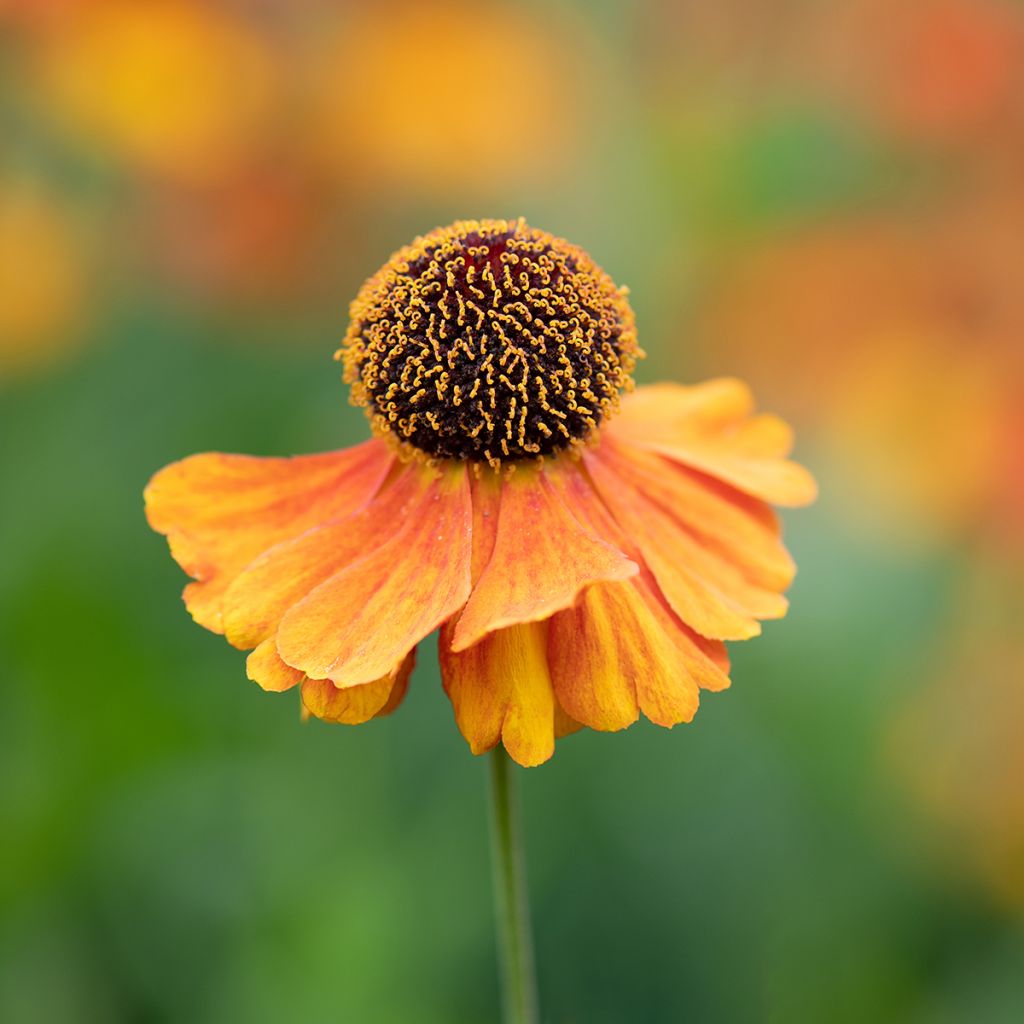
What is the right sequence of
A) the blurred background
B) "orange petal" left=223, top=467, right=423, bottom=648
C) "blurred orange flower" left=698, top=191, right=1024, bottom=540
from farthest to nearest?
"blurred orange flower" left=698, top=191, right=1024, bottom=540 → the blurred background → "orange petal" left=223, top=467, right=423, bottom=648

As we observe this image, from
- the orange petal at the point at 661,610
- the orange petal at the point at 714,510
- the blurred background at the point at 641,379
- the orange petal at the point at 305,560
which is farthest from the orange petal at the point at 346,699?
the blurred background at the point at 641,379

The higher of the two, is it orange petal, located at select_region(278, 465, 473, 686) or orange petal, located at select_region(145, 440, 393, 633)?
orange petal, located at select_region(145, 440, 393, 633)

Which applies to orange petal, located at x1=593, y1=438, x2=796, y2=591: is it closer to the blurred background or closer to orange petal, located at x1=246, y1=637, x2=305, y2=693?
orange petal, located at x1=246, y1=637, x2=305, y2=693

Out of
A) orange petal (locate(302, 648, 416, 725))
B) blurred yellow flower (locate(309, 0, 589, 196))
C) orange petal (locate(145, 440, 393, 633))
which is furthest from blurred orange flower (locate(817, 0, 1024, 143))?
orange petal (locate(302, 648, 416, 725))

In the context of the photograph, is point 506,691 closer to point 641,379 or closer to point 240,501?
point 240,501

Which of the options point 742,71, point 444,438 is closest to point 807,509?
point 742,71

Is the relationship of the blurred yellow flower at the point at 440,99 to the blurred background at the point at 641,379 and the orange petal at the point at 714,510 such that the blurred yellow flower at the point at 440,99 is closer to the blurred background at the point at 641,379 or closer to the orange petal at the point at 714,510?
the blurred background at the point at 641,379
